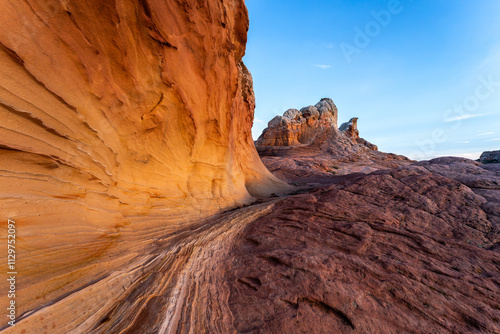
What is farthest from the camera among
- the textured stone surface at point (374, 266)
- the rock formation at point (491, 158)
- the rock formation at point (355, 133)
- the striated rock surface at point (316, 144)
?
the rock formation at point (355, 133)

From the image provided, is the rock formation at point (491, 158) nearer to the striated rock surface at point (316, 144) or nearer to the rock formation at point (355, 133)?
the striated rock surface at point (316, 144)

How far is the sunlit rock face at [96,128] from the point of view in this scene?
241 centimetres

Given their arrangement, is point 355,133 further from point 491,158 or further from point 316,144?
point 491,158

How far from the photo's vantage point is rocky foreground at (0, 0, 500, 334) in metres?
2.35

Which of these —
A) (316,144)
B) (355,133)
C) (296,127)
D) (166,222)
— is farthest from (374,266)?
(355,133)

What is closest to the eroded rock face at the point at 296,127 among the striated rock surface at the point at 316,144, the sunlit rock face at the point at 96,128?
the striated rock surface at the point at 316,144

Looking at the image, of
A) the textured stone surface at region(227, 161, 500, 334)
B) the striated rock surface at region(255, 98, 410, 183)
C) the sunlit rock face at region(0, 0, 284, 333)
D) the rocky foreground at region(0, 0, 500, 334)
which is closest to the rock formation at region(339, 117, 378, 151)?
the striated rock surface at region(255, 98, 410, 183)

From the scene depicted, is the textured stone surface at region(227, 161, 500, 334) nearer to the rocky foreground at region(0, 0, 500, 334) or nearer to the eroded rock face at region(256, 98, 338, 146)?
the rocky foreground at region(0, 0, 500, 334)

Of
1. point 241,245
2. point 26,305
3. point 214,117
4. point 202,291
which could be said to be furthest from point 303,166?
point 26,305

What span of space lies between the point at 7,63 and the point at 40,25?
79 centimetres

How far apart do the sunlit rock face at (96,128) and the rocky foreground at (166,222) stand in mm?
22

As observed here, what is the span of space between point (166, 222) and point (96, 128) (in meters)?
2.62

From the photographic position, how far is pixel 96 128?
3.50 metres

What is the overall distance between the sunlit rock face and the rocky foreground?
2 centimetres
